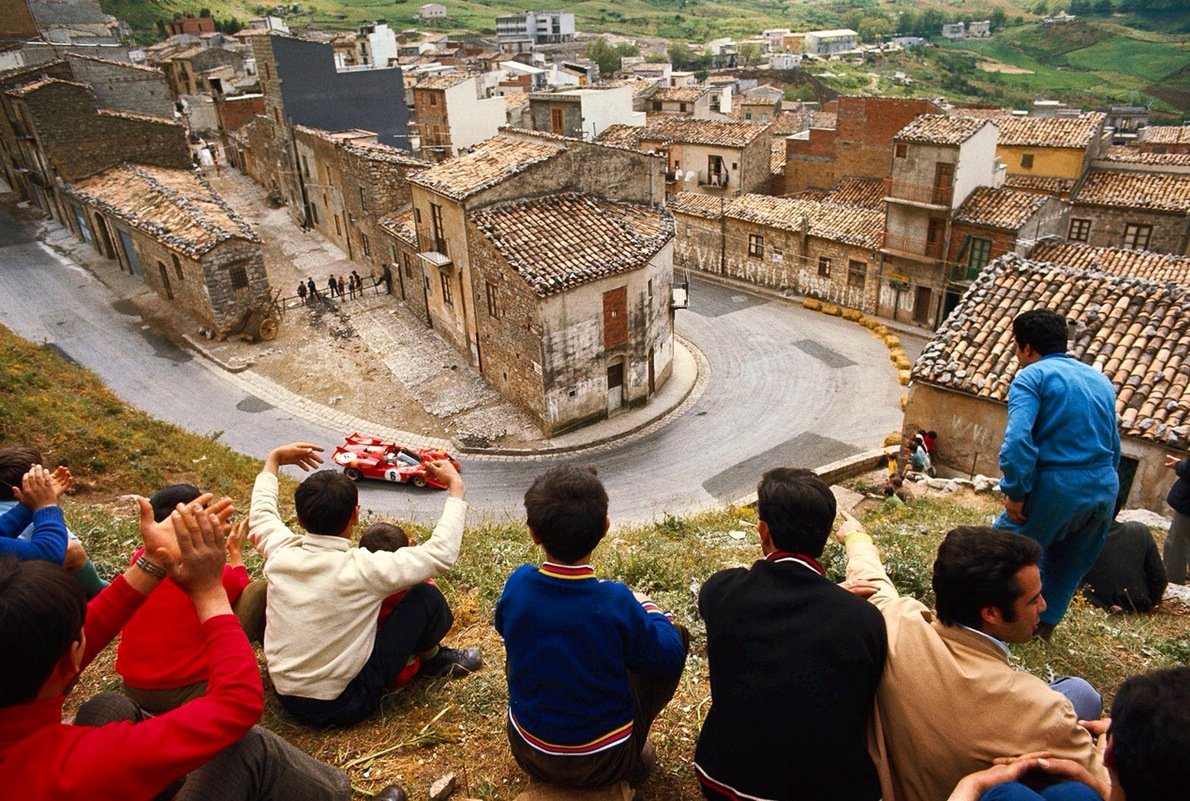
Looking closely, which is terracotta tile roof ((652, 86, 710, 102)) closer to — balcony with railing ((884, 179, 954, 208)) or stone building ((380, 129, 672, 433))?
balcony with railing ((884, 179, 954, 208))

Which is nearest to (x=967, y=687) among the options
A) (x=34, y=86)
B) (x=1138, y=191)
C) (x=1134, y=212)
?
(x=1134, y=212)

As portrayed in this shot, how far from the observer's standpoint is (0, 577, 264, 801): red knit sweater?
2721mm

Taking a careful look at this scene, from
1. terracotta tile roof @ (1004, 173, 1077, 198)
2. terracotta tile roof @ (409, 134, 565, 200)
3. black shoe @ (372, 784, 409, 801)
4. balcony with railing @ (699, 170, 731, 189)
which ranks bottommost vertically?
balcony with railing @ (699, 170, 731, 189)

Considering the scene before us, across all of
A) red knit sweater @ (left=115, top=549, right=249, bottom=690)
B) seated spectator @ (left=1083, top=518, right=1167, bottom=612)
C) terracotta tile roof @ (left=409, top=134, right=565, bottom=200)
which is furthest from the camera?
terracotta tile roof @ (left=409, top=134, right=565, bottom=200)

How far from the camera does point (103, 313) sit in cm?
2659

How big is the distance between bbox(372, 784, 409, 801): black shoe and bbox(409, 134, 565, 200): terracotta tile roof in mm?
18247

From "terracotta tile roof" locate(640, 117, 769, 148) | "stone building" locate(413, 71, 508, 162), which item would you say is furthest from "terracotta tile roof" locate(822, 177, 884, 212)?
"stone building" locate(413, 71, 508, 162)

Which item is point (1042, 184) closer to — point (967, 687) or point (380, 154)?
point (380, 154)

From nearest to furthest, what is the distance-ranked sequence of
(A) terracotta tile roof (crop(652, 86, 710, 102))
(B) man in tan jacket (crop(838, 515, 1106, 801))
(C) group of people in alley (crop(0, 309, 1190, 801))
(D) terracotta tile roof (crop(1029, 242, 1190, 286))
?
→ 1. (C) group of people in alley (crop(0, 309, 1190, 801))
2. (B) man in tan jacket (crop(838, 515, 1106, 801))
3. (D) terracotta tile roof (crop(1029, 242, 1190, 286))
4. (A) terracotta tile roof (crop(652, 86, 710, 102))

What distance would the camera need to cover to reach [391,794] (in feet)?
15.0

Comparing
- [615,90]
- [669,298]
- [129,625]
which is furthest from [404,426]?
[615,90]

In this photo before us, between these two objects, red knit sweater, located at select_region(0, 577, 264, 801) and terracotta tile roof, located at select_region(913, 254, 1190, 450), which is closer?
red knit sweater, located at select_region(0, 577, 264, 801)

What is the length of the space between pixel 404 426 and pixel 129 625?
17236 millimetres

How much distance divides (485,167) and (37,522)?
773 inches
